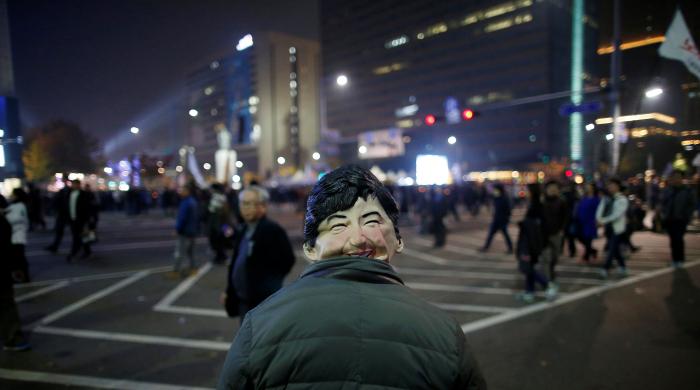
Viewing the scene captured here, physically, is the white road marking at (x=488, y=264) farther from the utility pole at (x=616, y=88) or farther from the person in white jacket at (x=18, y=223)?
the person in white jacket at (x=18, y=223)

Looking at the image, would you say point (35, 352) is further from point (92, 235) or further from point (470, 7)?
point (470, 7)

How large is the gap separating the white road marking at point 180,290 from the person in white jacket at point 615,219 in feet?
25.2

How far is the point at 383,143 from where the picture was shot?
72.4 feet

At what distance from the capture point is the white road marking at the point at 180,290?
620 centimetres

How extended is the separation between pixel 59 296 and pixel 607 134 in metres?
13.6

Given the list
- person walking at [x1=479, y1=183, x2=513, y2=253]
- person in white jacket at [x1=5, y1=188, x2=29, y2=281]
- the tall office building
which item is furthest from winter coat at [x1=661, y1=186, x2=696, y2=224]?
the tall office building

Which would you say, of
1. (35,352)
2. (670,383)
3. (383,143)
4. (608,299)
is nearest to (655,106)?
(608,299)

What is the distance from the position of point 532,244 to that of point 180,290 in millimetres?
5870

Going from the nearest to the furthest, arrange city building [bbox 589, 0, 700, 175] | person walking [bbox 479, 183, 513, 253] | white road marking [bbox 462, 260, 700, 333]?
white road marking [bbox 462, 260, 700, 333], city building [bbox 589, 0, 700, 175], person walking [bbox 479, 183, 513, 253]

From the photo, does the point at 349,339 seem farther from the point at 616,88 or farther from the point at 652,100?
the point at 616,88

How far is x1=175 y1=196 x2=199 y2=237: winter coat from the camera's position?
777 cm

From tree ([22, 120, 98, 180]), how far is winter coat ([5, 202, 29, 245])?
A: 40851mm

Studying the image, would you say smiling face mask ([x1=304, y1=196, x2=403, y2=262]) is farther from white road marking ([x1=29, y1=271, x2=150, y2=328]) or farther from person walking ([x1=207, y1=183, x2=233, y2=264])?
person walking ([x1=207, y1=183, x2=233, y2=264])

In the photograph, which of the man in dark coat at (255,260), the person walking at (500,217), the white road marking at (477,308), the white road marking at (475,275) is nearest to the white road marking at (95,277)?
the white road marking at (475,275)
